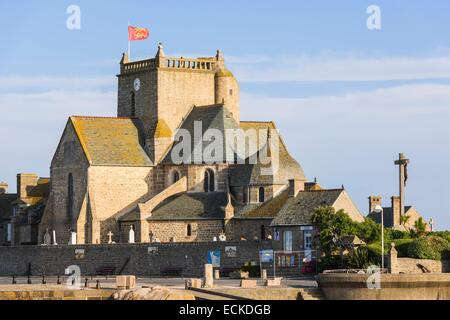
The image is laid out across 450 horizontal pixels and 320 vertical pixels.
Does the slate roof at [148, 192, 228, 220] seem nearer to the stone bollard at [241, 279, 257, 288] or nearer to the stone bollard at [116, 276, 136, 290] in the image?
the stone bollard at [241, 279, 257, 288]

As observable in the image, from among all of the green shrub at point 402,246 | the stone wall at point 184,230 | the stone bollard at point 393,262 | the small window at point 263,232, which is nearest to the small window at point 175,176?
the stone wall at point 184,230

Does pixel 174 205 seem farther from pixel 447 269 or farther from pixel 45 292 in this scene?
pixel 45 292

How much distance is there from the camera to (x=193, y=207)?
112000 millimetres

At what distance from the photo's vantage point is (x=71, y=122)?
118250 mm

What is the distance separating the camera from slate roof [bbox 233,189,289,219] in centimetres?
10650

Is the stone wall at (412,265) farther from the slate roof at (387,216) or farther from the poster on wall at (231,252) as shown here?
the slate roof at (387,216)

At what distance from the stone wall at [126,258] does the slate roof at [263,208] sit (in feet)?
21.1

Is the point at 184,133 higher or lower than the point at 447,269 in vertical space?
higher

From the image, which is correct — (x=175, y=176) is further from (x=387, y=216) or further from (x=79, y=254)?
(x=387, y=216)

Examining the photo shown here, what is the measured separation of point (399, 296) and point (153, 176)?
1651 inches

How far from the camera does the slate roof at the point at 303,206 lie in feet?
323
